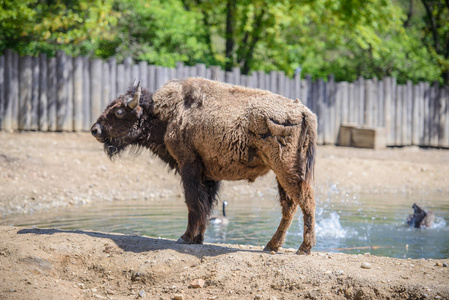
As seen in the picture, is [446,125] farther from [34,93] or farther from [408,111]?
[34,93]

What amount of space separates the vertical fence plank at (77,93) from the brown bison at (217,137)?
333 inches

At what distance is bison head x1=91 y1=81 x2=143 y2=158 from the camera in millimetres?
6809

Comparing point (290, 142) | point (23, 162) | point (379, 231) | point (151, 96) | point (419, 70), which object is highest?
point (419, 70)

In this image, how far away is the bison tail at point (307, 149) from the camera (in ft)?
19.9

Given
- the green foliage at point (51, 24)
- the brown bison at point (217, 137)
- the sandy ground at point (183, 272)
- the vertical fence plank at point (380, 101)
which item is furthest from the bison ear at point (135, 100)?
the vertical fence plank at point (380, 101)

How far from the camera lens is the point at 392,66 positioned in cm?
2256

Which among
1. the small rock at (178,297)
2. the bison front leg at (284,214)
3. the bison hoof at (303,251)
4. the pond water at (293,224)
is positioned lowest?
the pond water at (293,224)

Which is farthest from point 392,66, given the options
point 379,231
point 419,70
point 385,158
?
point 379,231

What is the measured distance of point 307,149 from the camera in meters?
6.15

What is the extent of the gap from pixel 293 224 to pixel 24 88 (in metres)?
8.72

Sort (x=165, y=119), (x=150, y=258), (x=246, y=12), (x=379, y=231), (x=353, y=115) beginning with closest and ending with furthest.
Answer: (x=150, y=258)
(x=165, y=119)
(x=379, y=231)
(x=353, y=115)
(x=246, y=12)

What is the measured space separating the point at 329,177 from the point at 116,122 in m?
7.98

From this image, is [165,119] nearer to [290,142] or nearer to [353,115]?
[290,142]

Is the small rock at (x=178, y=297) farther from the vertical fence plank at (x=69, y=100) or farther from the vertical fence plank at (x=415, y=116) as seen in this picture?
the vertical fence plank at (x=415, y=116)
